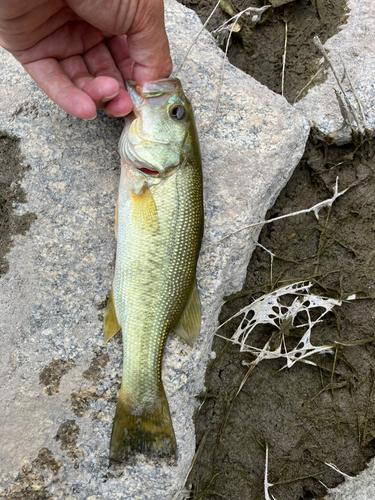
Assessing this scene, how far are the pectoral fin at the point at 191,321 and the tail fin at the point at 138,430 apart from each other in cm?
44

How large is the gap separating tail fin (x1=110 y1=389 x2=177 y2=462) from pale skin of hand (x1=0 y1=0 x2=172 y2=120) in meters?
2.04

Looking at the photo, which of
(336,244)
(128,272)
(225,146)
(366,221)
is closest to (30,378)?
(128,272)

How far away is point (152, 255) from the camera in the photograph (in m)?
2.81

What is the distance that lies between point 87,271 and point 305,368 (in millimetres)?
2026

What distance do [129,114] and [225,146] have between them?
32.1 inches

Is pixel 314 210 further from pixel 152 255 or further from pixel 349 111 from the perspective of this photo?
pixel 152 255

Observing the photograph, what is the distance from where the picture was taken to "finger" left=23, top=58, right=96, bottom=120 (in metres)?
2.84

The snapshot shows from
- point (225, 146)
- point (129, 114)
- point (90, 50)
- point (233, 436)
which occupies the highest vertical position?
point (90, 50)

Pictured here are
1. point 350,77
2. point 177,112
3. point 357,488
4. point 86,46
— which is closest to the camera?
point 177,112

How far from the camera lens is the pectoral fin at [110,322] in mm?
2973

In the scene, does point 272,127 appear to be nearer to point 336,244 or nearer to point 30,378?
point 336,244

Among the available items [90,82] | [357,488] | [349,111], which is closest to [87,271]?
[90,82]

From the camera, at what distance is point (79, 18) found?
307 cm

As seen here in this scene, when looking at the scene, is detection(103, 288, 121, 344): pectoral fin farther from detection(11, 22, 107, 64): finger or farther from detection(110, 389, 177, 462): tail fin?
detection(11, 22, 107, 64): finger
